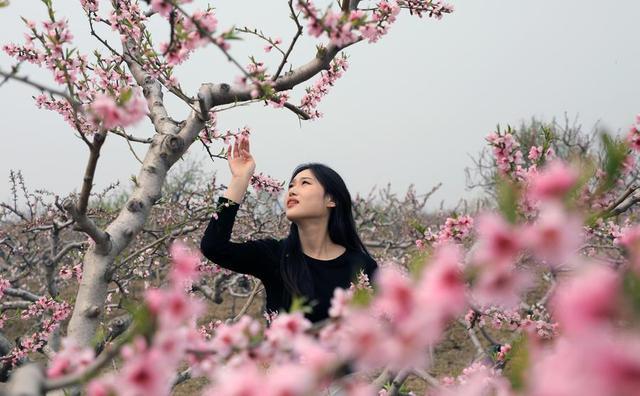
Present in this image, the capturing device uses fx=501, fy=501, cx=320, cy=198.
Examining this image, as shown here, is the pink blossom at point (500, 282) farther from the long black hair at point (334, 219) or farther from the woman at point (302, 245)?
the long black hair at point (334, 219)

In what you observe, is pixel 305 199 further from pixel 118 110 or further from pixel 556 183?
pixel 556 183

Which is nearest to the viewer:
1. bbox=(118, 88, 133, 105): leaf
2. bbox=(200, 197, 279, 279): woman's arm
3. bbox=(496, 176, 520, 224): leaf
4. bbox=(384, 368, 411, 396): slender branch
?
bbox=(496, 176, 520, 224): leaf

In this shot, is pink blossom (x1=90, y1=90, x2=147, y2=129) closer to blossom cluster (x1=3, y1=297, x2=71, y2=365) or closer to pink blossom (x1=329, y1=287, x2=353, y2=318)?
pink blossom (x1=329, y1=287, x2=353, y2=318)

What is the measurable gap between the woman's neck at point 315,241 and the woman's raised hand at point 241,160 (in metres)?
0.53

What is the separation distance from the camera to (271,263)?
3.36 metres

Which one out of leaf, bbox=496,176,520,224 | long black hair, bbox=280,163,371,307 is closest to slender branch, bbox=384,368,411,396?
long black hair, bbox=280,163,371,307

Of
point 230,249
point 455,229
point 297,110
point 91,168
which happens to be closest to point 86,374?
point 91,168

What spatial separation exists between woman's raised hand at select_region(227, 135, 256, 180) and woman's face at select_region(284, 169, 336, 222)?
0.33 metres

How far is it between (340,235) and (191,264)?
2.92 metres

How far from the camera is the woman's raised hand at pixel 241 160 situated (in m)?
3.30

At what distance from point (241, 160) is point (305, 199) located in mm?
507

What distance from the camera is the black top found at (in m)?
3.12

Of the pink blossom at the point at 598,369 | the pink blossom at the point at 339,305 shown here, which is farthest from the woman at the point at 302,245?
the pink blossom at the point at 598,369

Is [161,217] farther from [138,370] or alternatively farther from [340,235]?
[138,370]
